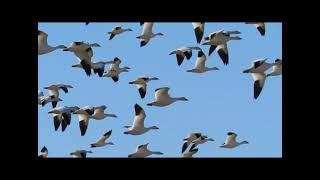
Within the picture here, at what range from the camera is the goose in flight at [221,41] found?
51.6ft

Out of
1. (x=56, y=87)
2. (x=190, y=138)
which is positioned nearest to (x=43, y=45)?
(x=56, y=87)

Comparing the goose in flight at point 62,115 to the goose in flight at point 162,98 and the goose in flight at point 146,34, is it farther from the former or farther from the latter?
the goose in flight at point 146,34

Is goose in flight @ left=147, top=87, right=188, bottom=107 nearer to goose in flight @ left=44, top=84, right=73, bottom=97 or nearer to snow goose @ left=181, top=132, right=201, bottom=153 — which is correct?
A: snow goose @ left=181, top=132, right=201, bottom=153

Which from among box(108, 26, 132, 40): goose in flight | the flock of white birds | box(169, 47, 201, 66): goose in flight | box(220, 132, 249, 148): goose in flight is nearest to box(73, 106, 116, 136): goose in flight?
the flock of white birds

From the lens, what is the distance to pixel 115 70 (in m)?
17.9

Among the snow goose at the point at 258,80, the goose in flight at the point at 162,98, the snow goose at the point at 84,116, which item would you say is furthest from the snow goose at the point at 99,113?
the snow goose at the point at 258,80

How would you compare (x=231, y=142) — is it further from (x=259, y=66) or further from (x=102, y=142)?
(x=102, y=142)

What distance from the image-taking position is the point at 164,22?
1162cm

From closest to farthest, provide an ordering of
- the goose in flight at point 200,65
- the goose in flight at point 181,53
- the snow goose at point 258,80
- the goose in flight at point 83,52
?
the goose in flight at point 83,52 < the snow goose at point 258,80 < the goose in flight at point 181,53 < the goose in flight at point 200,65

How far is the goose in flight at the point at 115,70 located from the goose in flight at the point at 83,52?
2618 mm

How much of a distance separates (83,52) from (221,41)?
2.60 m
